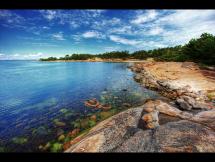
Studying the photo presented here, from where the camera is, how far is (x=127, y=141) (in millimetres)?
5645

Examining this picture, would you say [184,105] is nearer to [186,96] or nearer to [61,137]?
[186,96]

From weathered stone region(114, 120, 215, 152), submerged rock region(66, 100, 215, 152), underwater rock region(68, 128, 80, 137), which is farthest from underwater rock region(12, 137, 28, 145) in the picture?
weathered stone region(114, 120, 215, 152)

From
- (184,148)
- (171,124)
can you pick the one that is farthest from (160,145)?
(171,124)

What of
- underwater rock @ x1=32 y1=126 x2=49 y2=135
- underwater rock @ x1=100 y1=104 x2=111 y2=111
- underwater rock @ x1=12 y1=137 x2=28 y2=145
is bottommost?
underwater rock @ x1=12 y1=137 x2=28 y2=145

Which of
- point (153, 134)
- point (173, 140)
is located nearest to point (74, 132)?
point (153, 134)

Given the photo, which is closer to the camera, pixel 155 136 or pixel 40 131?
pixel 155 136

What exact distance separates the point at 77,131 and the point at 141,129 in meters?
3.52

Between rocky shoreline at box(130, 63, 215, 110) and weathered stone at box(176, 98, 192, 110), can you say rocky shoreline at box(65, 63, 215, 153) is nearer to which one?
weathered stone at box(176, 98, 192, 110)

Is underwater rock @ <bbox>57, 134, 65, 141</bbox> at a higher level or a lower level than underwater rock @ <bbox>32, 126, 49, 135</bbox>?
higher

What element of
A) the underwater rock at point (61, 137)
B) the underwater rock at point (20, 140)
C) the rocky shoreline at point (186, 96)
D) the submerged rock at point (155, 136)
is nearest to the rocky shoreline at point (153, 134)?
the submerged rock at point (155, 136)

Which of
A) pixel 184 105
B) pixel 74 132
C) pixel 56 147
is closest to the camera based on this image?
pixel 56 147

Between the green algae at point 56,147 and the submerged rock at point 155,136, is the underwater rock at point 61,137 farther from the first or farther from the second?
the submerged rock at point 155,136
